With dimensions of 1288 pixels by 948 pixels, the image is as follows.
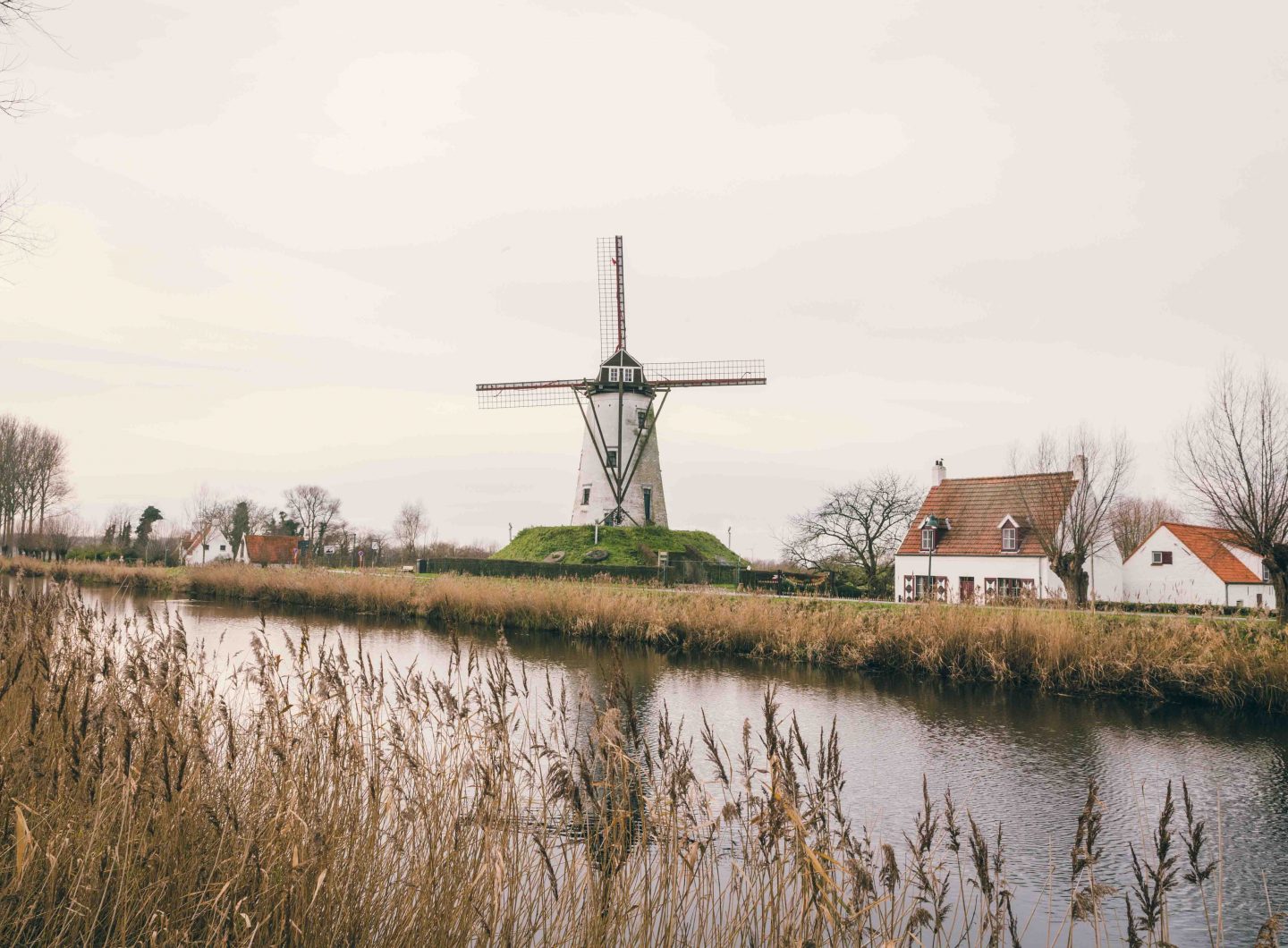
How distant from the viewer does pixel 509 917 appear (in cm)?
351

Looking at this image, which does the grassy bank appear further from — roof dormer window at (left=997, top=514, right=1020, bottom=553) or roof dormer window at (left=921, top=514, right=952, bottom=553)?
roof dormer window at (left=921, top=514, right=952, bottom=553)

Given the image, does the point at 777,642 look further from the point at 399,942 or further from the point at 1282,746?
the point at 399,942

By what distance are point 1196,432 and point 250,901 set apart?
82.2ft

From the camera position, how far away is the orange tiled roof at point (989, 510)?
33.8 metres

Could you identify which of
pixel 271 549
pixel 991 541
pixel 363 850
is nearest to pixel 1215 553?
pixel 991 541

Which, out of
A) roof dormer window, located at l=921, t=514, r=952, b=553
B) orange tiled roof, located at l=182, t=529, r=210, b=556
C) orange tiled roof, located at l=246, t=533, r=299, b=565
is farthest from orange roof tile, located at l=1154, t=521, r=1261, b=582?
orange tiled roof, located at l=182, t=529, r=210, b=556

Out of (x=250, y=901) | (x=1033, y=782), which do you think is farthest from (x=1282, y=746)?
(x=250, y=901)

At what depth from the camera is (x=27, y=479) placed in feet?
186

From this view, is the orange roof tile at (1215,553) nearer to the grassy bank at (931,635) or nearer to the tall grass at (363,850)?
the grassy bank at (931,635)

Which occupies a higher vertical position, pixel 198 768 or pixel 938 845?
pixel 198 768

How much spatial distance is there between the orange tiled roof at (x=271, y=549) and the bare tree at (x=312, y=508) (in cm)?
1004

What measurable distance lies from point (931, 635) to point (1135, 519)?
148 ft

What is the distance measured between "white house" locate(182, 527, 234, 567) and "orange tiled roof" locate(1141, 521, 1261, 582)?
70803 millimetres

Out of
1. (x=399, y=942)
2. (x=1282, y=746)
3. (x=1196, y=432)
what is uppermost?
(x=1196, y=432)
